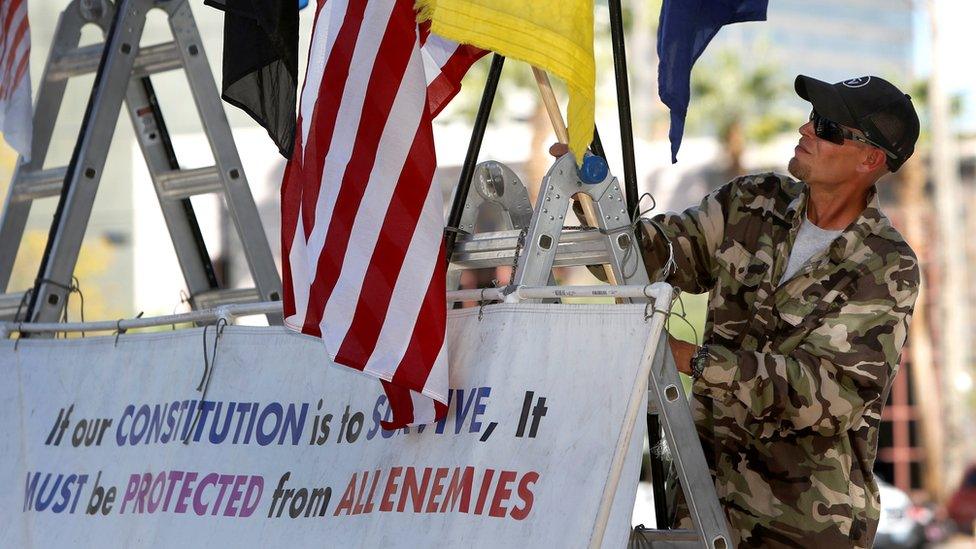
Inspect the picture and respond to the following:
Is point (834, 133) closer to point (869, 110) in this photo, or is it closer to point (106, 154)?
point (869, 110)

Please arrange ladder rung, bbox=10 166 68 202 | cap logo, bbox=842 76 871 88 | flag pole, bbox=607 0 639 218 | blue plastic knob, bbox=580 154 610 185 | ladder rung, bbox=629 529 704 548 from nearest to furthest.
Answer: blue plastic knob, bbox=580 154 610 185 < ladder rung, bbox=629 529 704 548 < flag pole, bbox=607 0 639 218 < cap logo, bbox=842 76 871 88 < ladder rung, bbox=10 166 68 202

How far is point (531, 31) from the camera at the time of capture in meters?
3.04

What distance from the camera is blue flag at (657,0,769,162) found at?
386cm

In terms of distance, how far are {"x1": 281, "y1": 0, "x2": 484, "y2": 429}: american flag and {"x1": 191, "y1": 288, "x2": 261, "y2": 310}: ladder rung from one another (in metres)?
1.64

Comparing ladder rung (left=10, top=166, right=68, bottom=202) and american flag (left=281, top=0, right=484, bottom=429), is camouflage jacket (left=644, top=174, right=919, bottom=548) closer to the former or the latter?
american flag (left=281, top=0, right=484, bottom=429)

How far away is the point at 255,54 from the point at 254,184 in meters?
23.9

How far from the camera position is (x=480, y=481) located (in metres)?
3.04

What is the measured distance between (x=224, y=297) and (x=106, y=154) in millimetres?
646

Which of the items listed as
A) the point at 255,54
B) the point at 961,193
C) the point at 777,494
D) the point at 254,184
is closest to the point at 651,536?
the point at 777,494

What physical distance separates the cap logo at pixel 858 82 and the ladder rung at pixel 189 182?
2.17 m

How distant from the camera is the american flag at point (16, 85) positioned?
4.91m

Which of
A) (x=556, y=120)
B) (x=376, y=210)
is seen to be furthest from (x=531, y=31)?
(x=376, y=210)

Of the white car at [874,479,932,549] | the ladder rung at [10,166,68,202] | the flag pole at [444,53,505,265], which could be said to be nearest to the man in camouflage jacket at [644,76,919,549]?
the flag pole at [444,53,505,265]

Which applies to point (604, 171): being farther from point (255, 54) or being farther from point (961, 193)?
point (961, 193)
